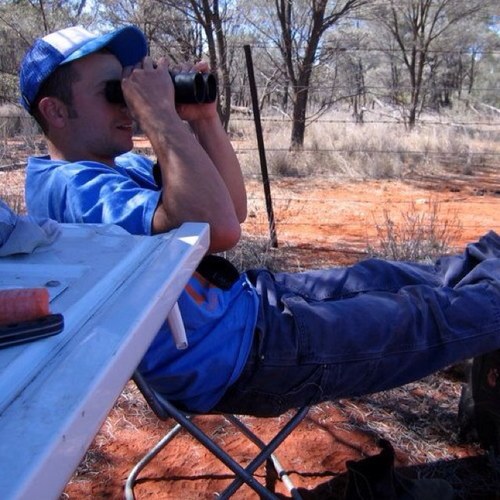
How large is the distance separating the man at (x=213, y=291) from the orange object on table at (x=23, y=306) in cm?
68

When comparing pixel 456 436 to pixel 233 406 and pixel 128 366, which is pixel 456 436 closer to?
pixel 233 406

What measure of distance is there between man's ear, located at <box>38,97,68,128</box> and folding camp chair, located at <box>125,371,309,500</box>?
71 cm

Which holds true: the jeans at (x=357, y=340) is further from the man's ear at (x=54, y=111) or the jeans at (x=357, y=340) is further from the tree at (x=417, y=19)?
the tree at (x=417, y=19)

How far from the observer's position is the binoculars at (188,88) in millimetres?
1537

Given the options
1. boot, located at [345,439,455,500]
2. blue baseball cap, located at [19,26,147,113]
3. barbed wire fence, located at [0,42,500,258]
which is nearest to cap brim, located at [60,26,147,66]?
blue baseball cap, located at [19,26,147,113]

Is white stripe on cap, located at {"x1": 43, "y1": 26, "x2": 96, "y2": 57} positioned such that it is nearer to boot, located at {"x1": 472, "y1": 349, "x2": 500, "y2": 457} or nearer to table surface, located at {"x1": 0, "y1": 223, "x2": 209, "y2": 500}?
table surface, located at {"x1": 0, "y1": 223, "x2": 209, "y2": 500}

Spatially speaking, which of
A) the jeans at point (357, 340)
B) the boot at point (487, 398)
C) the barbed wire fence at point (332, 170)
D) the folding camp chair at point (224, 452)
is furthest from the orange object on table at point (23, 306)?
the barbed wire fence at point (332, 170)

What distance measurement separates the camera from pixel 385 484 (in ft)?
5.43

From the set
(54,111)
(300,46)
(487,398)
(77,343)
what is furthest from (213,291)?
(300,46)

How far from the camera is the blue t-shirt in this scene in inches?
54.4

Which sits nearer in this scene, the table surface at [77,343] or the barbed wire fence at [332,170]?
the table surface at [77,343]

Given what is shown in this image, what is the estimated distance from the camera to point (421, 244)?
3770mm

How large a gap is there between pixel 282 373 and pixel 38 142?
8.24 m

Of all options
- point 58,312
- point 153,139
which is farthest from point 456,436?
point 58,312
